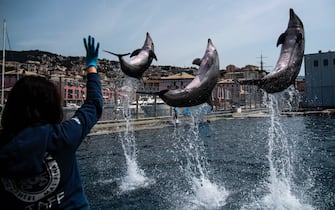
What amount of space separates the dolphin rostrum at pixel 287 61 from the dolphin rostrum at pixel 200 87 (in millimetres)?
764

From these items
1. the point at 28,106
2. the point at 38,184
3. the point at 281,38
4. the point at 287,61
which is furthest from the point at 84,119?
the point at 281,38

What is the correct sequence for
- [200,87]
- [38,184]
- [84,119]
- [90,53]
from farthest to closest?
[200,87]
[90,53]
[84,119]
[38,184]

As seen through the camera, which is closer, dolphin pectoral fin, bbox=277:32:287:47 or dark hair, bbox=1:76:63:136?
dark hair, bbox=1:76:63:136

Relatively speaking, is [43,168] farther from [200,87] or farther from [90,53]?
[200,87]

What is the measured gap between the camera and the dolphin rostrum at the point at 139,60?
638 centimetres

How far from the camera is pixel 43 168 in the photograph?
187 cm

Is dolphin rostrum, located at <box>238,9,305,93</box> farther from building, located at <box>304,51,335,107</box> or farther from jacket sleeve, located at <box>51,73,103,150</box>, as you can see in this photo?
building, located at <box>304,51,335,107</box>

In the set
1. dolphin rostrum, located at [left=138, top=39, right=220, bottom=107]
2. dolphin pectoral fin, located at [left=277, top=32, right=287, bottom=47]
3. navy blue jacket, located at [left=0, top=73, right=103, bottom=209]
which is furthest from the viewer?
dolphin pectoral fin, located at [left=277, top=32, right=287, bottom=47]

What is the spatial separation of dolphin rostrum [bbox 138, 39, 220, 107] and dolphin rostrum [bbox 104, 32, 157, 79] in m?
1.11

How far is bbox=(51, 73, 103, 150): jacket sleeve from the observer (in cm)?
196

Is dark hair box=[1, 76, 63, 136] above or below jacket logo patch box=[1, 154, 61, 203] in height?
above

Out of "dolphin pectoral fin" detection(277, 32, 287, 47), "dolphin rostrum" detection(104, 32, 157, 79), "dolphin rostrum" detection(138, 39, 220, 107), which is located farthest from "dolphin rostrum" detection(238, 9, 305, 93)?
"dolphin rostrum" detection(104, 32, 157, 79)

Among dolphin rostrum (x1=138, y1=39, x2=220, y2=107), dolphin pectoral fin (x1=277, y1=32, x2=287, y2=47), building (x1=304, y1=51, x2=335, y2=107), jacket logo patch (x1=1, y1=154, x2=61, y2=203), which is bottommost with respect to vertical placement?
jacket logo patch (x1=1, y1=154, x2=61, y2=203)

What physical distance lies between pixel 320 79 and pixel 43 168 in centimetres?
5263
